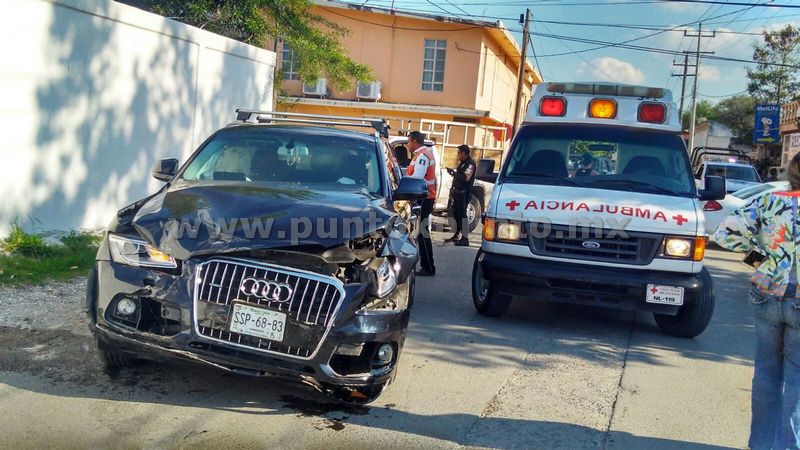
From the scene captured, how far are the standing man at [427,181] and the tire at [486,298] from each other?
5.97ft

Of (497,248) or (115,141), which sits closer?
(497,248)

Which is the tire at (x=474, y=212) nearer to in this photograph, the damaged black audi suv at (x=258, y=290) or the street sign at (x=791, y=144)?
the damaged black audi suv at (x=258, y=290)

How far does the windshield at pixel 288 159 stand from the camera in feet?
19.1

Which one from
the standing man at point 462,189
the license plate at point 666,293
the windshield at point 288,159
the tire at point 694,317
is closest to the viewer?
A: the windshield at point 288,159

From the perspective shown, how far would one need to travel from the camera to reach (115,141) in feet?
32.3

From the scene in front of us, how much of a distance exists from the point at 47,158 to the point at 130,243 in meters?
4.98

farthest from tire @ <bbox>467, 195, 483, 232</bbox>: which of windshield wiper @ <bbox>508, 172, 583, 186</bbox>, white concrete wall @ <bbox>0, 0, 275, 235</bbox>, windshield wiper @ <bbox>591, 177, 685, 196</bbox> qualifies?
windshield wiper @ <bbox>591, 177, 685, 196</bbox>

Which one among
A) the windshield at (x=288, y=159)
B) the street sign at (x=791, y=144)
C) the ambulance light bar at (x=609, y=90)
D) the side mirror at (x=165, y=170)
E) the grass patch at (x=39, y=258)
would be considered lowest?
the grass patch at (x=39, y=258)

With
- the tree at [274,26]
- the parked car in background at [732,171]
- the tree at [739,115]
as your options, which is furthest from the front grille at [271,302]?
the tree at [739,115]

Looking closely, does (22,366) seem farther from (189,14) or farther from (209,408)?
(189,14)

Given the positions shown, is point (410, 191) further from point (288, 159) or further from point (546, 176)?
point (546, 176)

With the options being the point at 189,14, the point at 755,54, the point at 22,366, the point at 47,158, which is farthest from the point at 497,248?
the point at 755,54

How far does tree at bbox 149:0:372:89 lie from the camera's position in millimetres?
14125

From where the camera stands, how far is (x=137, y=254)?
170 inches
